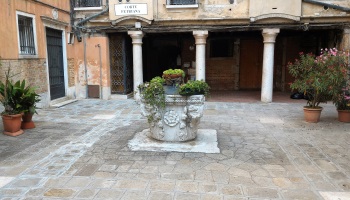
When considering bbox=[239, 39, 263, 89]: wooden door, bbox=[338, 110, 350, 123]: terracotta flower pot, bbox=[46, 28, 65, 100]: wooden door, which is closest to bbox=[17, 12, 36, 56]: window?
bbox=[46, 28, 65, 100]: wooden door

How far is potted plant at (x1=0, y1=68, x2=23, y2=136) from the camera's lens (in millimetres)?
5668

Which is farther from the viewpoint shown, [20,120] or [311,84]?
[311,84]

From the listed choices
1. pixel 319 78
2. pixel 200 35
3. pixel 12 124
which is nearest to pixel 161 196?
pixel 12 124

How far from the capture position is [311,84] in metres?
6.66

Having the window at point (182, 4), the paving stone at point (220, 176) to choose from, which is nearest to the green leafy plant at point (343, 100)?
the paving stone at point (220, 176)

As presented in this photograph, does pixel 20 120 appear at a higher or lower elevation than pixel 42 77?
lower

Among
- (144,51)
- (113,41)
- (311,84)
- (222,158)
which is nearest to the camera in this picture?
(222,158)

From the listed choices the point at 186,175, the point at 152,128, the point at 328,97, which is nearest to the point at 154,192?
the point at 186,175

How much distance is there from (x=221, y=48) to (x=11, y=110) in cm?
1013

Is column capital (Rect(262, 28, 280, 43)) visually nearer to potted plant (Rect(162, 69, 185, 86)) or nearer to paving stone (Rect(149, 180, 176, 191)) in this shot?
potted plant (Rect(162, 69, 185, 86))

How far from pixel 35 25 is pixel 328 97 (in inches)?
322

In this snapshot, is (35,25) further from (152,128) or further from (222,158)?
(222,158)

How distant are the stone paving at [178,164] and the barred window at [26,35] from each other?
257 cm

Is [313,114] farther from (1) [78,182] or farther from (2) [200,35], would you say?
(1) [78,182]
